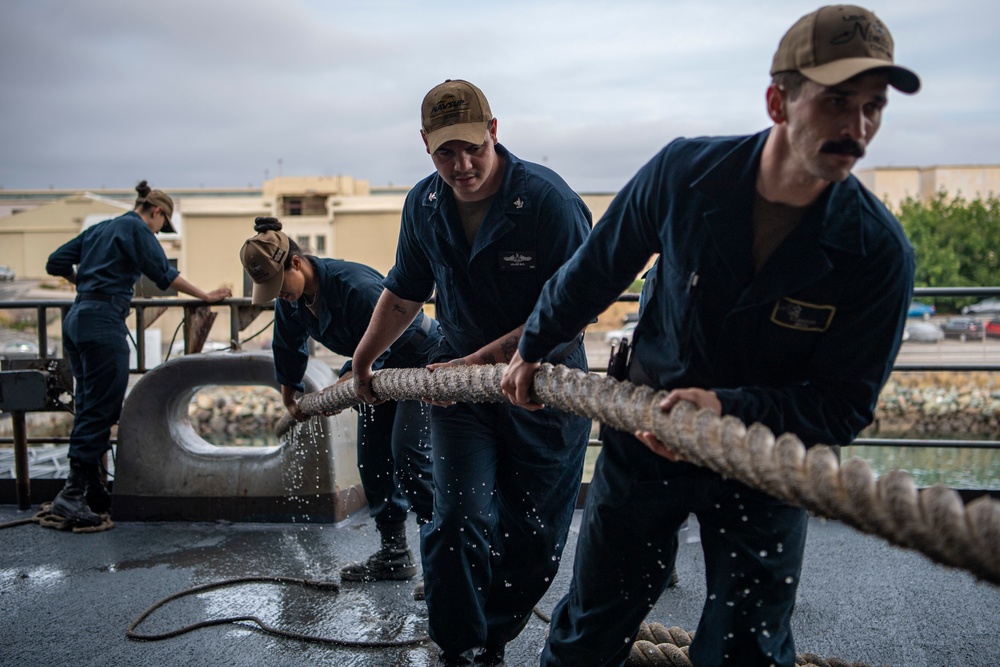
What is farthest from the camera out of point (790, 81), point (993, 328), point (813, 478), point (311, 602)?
point (993, 328)

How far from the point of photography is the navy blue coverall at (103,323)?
4.89m

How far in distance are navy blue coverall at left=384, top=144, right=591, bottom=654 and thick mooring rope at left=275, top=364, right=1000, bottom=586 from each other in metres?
0.56

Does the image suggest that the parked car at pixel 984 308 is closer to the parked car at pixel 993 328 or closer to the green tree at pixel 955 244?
the green tree at pixel 955 244

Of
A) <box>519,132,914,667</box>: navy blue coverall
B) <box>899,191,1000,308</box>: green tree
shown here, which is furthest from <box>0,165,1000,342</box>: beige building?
<box>519,132,914,667</box>: navy blue coverall

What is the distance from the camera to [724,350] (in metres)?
1.90

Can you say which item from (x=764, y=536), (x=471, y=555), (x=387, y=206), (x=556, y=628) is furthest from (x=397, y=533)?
(x=387, y=206)

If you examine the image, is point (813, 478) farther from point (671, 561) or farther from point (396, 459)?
point (396, 459)

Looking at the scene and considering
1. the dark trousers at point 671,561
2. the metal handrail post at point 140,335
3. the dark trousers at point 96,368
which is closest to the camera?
the dark trousers at point 671,561

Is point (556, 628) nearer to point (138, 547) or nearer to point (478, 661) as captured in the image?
point (478, 661)

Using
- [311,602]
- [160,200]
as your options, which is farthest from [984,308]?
[311,602]

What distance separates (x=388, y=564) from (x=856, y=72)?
2.90 meters

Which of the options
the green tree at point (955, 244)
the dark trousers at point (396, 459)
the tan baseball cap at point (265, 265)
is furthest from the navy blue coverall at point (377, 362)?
the green tree at point (955, 244)

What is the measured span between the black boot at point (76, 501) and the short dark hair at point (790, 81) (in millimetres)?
4308

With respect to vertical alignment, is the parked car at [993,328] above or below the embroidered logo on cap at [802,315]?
below
